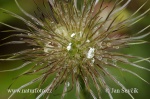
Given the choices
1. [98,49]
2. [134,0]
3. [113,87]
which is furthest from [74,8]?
[134,0]

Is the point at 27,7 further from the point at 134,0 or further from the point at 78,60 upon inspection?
the point at 78,60

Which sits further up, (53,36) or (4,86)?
(53,36)

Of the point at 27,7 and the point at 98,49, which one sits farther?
the point at 27,7

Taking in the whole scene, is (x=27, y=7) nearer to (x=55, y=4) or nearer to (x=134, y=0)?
(x=134, y=0)

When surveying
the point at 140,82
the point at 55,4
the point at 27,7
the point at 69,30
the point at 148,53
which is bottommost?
the point at 140,82

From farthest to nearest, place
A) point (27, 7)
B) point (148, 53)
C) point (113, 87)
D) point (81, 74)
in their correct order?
point (27, 7), point (148, 53), point (113, 87), point (81, 74)

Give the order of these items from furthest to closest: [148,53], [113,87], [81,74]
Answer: [148,53], [113,87], [81,74]

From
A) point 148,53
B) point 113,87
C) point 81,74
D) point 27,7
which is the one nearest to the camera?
point 81,74

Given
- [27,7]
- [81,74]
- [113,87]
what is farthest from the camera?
[27,7]

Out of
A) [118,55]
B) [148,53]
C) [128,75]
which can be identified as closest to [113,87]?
[128,75]
